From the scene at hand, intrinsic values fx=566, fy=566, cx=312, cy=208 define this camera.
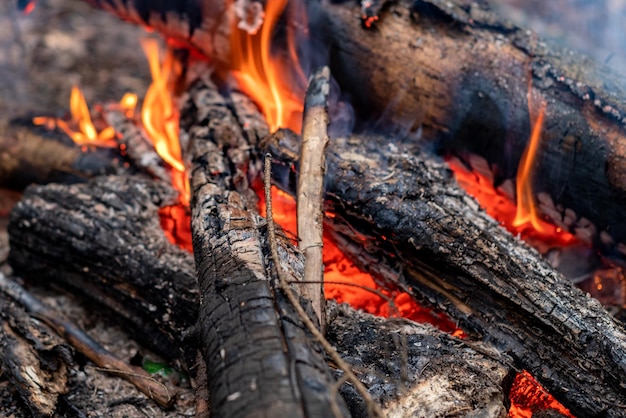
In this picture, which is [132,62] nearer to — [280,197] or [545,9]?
[280,197]

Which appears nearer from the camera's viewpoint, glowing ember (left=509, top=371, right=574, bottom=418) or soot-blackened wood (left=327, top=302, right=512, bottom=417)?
soot-blackened wood (left=327, top=302, right=512, bottom=417)

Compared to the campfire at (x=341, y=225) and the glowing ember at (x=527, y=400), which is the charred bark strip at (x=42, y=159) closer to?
the campfire at (x=341, y=225)

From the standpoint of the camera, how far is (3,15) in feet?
20.0

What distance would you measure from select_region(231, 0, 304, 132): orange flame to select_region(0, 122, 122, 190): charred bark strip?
109cm

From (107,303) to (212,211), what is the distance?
1.02m

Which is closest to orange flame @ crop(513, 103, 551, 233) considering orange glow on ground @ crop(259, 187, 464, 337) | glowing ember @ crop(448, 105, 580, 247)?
glowing ember @ crop(448, 105, 580, 247)

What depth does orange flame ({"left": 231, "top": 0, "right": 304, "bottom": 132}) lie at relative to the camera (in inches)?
149

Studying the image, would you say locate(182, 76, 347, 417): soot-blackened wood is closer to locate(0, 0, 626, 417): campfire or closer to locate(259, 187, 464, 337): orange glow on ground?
locate(0, 0, 626, 417): campfire

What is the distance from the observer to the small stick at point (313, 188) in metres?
2.42

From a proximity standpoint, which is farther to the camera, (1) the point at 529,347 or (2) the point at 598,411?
(1) the point at 529,347

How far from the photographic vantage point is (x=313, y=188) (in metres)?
2.73

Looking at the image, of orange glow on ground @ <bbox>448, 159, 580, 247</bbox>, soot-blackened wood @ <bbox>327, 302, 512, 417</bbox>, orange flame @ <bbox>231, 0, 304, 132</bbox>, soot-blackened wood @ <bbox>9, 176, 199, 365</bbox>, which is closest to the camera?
soot-blackened wood @ <bbox>327, 302, 512, 417</bbox>

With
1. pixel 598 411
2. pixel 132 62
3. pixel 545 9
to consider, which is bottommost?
pixel 132 62

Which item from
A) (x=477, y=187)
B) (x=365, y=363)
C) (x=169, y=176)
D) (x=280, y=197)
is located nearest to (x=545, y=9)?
(x=477, y=187)
